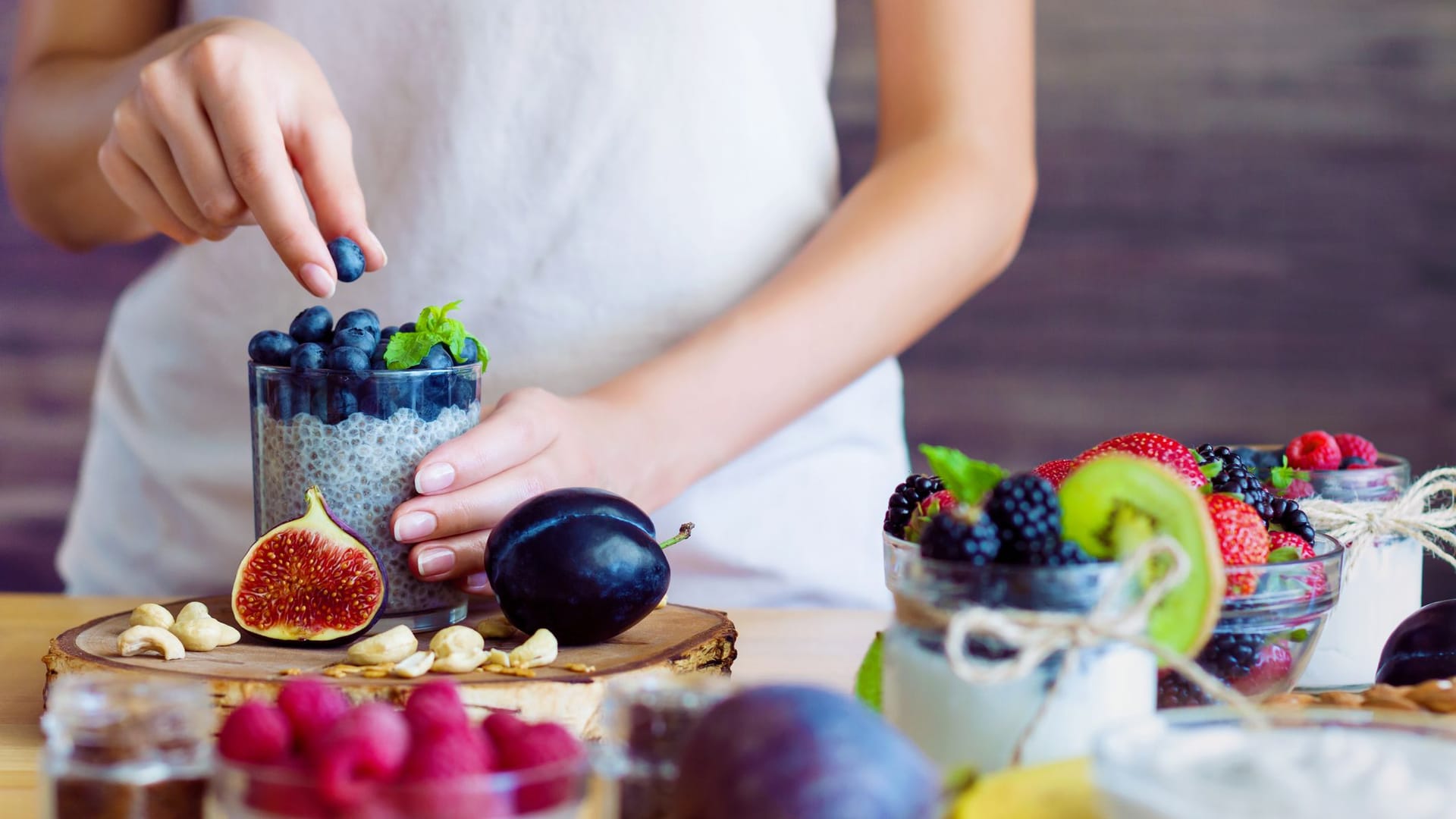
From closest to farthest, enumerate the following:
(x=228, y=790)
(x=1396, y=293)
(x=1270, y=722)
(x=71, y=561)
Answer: (x=228, y=790) → (x=1270, y=722) → (x=71, y=561) → (x=1396, y=293)

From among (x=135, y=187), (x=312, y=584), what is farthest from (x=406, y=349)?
(x=135, y=187)

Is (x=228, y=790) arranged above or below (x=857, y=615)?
above

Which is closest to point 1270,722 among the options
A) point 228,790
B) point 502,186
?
point 228,790

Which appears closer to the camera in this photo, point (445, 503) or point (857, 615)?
point (445, 503)

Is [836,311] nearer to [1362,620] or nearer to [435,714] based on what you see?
[1362,620]

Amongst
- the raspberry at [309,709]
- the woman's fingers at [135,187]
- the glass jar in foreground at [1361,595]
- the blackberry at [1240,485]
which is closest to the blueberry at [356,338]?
the woman's fingers at [135,187]

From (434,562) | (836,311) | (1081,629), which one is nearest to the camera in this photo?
(1081,629)

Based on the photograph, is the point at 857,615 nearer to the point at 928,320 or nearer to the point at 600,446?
the point at 600,446

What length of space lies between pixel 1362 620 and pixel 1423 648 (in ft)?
0.45

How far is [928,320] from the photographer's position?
182 centimetres

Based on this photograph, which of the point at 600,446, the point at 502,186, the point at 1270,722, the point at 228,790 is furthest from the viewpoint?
the point at 502,186

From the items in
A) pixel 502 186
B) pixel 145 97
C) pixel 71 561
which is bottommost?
pixel 71 561

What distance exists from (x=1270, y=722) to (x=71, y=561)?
5.97ft

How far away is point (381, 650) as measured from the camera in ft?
3.32
